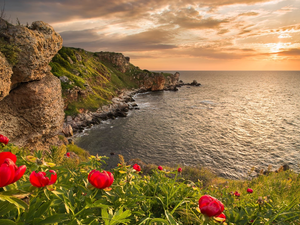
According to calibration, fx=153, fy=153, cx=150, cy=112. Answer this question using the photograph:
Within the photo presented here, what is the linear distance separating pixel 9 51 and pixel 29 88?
3.25 metres

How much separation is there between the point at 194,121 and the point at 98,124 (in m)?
26.5

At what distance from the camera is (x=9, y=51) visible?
33.0 ft

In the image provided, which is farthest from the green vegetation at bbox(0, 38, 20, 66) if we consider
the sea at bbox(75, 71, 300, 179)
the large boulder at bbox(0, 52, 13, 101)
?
the sea at bbox(75, 71, 300, 179)

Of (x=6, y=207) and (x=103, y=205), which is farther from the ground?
(x=6, y=207)

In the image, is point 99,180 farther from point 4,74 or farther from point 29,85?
point 29,85

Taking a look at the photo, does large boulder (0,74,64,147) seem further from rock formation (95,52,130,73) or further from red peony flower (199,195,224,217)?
rock formation (95,52,130,73)

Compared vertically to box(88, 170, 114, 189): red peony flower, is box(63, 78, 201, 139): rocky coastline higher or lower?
lower

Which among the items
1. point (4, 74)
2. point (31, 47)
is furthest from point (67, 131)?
point (4, 74)

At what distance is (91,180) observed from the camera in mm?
1842

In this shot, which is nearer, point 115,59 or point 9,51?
point 9,51

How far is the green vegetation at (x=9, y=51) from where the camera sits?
9.98 metres

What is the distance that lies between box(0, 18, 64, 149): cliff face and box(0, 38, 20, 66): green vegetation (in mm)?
54

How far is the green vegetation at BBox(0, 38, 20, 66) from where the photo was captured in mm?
9978

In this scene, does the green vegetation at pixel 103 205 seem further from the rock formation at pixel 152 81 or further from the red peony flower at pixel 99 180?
the rock formation at pixel 152 81
